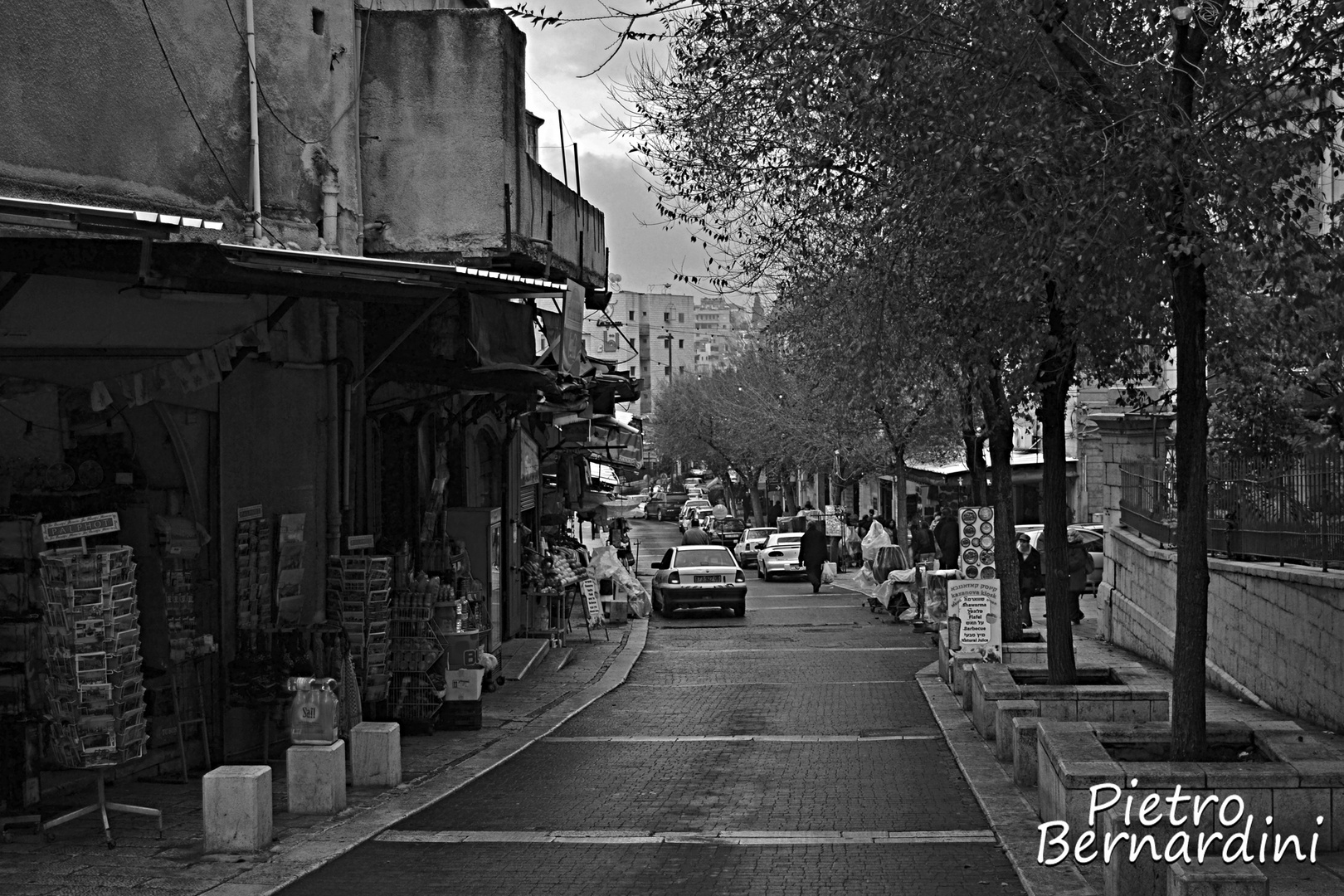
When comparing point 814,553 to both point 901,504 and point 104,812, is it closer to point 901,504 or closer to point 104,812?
point 901,504

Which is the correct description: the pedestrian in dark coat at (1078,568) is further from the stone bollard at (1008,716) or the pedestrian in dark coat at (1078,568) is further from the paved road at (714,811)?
the stone bollard at (1008,716)

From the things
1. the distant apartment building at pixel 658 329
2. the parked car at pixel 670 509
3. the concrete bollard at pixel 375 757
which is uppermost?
the distant apartment building at pixel 658 329

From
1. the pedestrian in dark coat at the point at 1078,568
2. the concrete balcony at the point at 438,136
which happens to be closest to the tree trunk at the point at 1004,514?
the pedestrian in dark coat at the point at 1078,568

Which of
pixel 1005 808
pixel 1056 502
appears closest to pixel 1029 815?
pixel 1005 808

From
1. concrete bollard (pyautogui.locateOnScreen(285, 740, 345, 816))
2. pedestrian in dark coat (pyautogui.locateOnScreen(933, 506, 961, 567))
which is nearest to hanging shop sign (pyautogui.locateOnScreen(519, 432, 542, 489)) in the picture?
pedestrian in dark coat (pyautogui.locateOnScreen(933, 506, 961, 567))

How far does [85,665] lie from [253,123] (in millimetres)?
4868

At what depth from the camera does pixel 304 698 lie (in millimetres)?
10031

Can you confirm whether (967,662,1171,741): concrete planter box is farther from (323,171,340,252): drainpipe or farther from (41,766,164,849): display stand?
(323,171,340,252): drainpipe

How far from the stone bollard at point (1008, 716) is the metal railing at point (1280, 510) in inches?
142

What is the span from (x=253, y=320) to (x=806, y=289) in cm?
752

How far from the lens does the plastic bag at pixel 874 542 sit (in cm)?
3278

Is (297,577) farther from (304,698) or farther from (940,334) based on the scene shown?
(940,334)

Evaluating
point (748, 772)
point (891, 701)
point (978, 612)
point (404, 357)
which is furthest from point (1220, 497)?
point (404, 357)

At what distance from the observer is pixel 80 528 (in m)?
8.95
